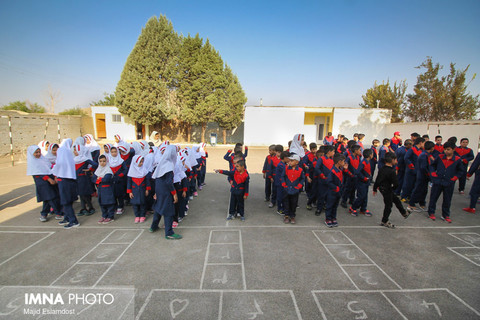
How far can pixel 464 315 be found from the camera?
308 cm

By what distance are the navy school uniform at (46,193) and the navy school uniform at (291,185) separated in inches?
236

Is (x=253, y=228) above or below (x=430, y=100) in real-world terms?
below

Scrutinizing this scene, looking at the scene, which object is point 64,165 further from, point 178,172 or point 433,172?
point 433,172

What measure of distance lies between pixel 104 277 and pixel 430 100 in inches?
1300

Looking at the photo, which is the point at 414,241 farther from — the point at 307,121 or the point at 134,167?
the point at 307,121

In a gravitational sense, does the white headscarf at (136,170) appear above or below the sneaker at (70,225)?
above

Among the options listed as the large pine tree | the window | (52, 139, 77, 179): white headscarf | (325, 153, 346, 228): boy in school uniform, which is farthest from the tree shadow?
the window

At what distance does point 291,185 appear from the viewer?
5.85 meters

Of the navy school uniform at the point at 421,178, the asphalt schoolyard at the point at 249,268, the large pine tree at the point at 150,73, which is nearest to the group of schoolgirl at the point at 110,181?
the asphalt schoolyard at the point at 249,268

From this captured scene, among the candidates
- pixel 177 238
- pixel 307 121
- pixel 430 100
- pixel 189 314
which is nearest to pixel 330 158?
pixel 177 238

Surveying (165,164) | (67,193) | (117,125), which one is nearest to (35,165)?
(67,193)

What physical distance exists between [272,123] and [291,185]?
20406mm

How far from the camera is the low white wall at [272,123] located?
25.4m

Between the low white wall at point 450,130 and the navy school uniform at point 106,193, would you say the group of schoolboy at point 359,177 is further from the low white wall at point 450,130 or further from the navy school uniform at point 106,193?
the low white wall at point 450,130
